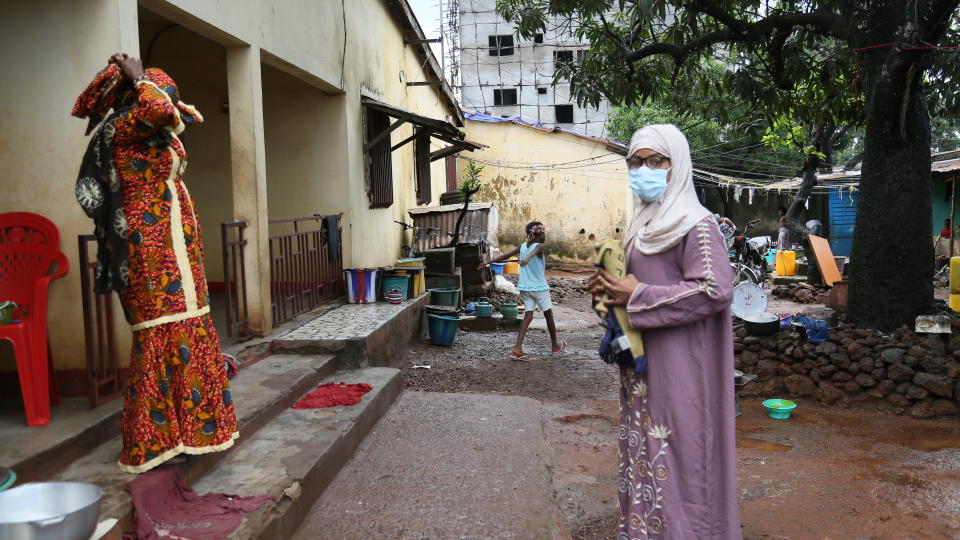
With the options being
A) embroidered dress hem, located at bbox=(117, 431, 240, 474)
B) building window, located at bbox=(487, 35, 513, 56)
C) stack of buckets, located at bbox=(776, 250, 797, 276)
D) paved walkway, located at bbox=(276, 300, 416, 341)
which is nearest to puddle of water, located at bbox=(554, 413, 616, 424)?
paved walkway, located at bbox=(276, 300, 416, 341)

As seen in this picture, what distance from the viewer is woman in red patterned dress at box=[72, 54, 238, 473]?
115 inches

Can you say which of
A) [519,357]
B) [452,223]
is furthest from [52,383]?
[452,223]

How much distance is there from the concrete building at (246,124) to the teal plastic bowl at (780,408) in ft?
14.4

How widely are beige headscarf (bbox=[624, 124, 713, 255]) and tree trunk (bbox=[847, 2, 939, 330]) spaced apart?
17.0ft

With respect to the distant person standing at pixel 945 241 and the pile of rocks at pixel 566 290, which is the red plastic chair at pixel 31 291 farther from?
the distant person standing at pixel 945 241

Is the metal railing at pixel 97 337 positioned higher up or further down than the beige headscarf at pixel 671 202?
further down

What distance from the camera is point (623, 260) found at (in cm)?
264

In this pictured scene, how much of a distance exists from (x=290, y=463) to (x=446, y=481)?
902 mm

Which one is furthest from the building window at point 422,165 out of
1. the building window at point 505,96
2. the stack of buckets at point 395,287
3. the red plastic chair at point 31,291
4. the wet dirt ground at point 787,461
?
the building window at point 505,96

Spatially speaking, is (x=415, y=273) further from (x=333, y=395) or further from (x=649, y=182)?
(x=649, y=182)

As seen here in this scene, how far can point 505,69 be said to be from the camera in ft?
107

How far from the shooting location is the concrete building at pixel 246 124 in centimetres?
372

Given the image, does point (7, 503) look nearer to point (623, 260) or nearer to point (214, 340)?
point (214, 340)

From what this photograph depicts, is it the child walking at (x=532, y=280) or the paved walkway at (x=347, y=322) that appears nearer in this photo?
the paved walkway at (x=347, y=322)
